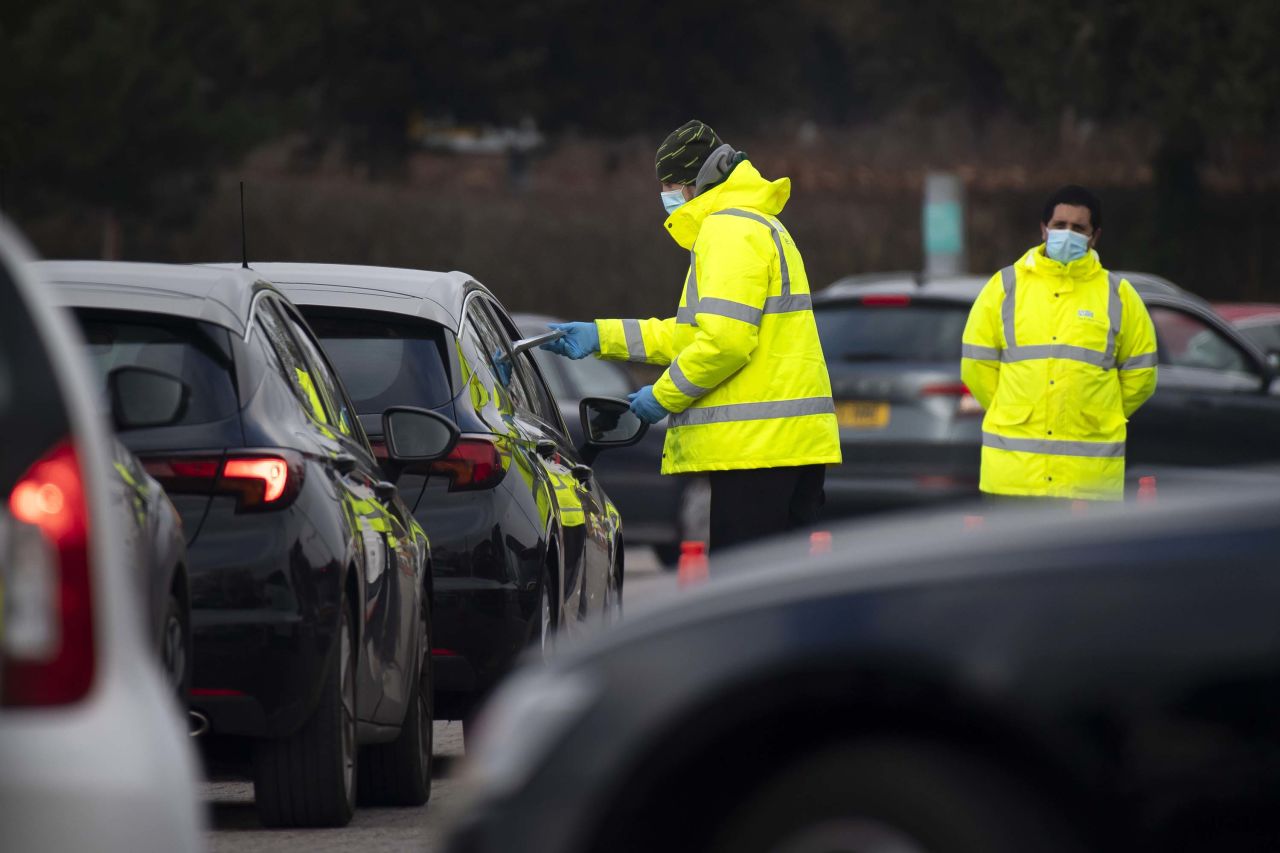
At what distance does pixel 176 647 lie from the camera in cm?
613

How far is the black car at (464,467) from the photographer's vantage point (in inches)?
333

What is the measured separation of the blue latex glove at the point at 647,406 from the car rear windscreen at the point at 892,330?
599 centimetres

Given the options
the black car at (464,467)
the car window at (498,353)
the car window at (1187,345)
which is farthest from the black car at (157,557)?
the car window at (1187,345)

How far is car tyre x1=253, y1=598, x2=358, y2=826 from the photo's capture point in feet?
23.3

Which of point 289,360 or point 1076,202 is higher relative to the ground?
point 1076,202

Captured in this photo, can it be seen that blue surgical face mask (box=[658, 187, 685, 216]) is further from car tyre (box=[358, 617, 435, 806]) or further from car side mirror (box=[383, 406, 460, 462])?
car tyre (box=[358, 617, 435, 806])

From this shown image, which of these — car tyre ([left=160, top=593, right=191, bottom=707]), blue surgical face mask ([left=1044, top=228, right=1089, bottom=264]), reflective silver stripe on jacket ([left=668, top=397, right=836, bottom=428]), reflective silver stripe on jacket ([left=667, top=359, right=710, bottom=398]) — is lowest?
car tyre ([left=160, top=593, right=191, bottom=707])

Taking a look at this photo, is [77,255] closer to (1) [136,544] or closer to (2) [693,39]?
(2) [693,39]

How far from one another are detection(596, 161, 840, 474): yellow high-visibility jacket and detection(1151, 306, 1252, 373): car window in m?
6.89

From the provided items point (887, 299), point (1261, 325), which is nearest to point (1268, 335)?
point (1261, 325)

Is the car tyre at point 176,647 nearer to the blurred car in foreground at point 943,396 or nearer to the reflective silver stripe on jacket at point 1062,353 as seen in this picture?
the reflective silver stripe on jacket at point 1062,353

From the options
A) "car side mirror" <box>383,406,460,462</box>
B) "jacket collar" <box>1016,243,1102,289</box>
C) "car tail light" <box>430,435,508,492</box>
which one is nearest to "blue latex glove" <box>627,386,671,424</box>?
"car tail light" <box>430,435,508,492</box>

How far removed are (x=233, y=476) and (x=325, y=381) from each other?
1102 mm

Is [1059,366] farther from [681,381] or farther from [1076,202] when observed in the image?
[681,381]
